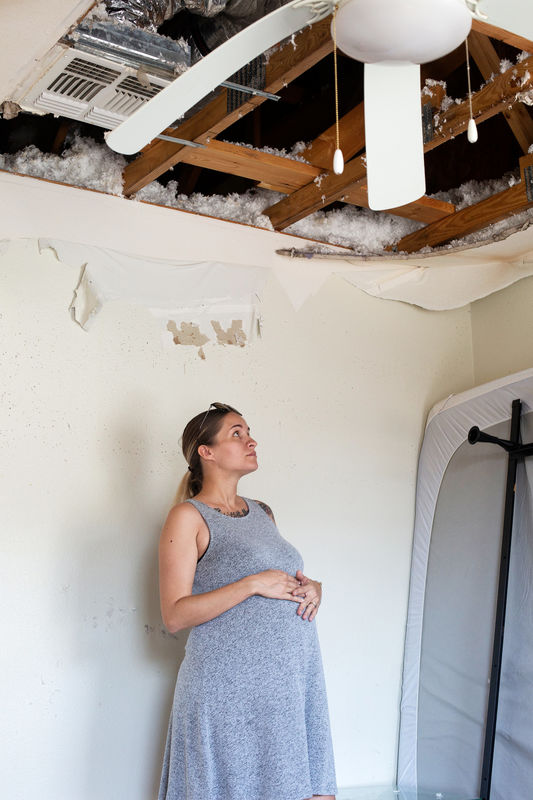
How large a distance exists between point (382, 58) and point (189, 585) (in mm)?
1351

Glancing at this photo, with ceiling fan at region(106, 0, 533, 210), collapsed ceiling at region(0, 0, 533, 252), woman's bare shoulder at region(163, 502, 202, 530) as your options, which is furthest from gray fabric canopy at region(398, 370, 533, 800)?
ceiling fan at region(106, 0, 533, 210)

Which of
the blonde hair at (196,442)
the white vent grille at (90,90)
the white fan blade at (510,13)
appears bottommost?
the blonde hair at (196,442)

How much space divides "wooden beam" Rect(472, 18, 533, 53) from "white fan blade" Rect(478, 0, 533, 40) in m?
0.49

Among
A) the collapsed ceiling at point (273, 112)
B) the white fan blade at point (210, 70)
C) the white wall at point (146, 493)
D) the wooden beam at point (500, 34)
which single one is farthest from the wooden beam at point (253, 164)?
the white fan blade at point (210, 70)

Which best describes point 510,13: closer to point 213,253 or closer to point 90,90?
point 90,90

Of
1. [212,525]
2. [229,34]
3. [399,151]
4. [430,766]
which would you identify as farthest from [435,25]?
[430,766]

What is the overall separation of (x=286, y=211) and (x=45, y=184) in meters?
0.90

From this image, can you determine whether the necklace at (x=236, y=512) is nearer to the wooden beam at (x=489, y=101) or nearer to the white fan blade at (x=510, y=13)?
the wooden beam at (x=489, y=101)

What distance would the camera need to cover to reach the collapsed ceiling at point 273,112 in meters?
2.03

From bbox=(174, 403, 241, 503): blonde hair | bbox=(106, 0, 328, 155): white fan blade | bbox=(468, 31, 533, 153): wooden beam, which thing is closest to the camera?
bbox=(106, 0, 328, 155): white fan blade

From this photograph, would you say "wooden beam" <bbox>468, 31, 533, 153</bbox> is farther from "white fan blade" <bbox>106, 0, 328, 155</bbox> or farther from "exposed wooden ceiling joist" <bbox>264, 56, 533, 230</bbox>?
"white fan blade" <bbox>106, 0, 328, 155</bbox>

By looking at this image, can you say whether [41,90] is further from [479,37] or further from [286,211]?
[479,37]

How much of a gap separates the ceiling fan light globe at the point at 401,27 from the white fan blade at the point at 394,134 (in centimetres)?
18

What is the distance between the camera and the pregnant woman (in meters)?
1.96
